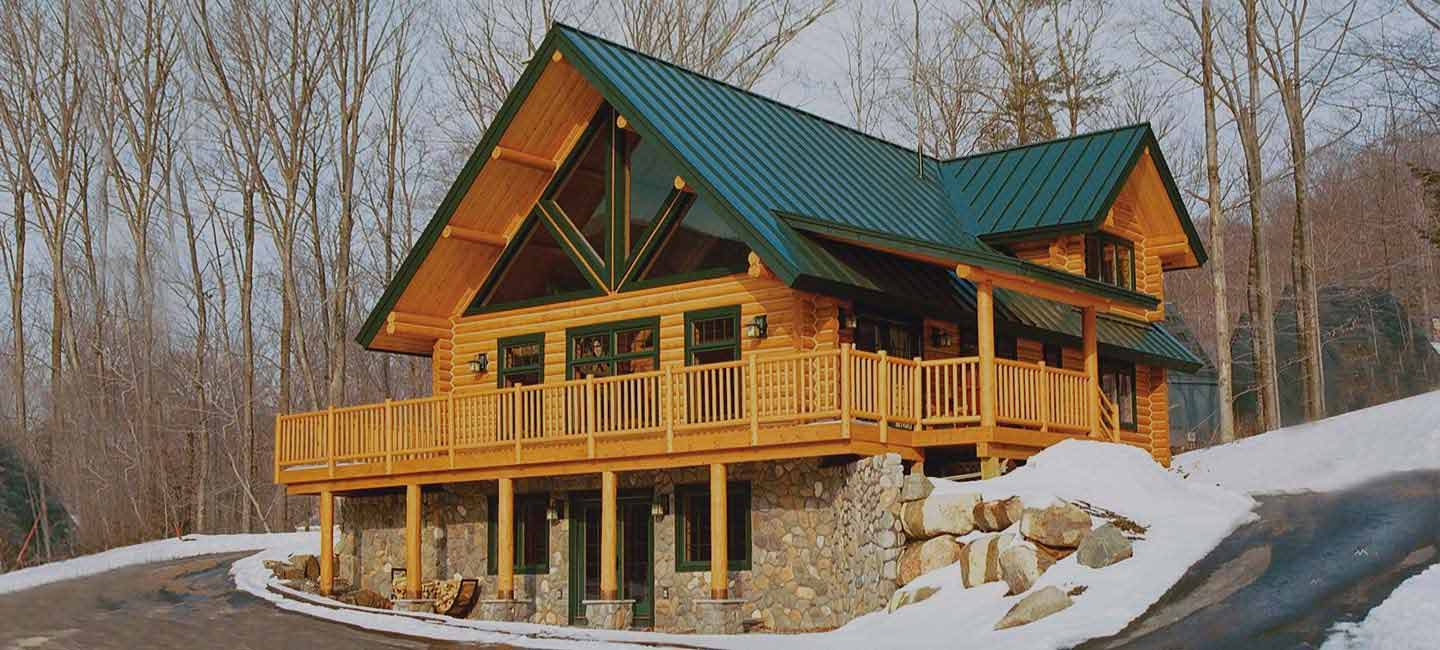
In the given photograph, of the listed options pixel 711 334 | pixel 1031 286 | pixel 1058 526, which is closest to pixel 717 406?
pixel 711 334

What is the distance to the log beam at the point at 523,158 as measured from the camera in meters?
24.0

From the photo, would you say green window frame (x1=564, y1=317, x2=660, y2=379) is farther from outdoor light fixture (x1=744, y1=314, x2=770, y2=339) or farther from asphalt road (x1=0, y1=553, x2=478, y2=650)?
asphalt road (x1=0, y1=553, x2=478, y2=650)

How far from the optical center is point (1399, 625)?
13.3m

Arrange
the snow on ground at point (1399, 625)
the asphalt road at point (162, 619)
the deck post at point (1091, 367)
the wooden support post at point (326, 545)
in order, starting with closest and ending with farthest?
the snow on ground at point (1399, 625), the asphalt road at point (162, 619), the deck post at point (1091, 367), the wooden support post at point (326, 545)

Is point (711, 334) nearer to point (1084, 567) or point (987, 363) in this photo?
point (987, 363)

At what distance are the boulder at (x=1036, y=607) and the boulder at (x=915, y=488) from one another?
3472mm

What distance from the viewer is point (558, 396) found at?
2269 cm

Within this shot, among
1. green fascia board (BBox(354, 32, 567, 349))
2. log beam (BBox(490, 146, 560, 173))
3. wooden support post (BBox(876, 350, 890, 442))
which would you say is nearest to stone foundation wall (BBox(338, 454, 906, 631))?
wooden support post (BBox(876, 350, 890, 442))

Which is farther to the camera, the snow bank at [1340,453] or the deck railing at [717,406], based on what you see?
the snow bank at [1340,453]

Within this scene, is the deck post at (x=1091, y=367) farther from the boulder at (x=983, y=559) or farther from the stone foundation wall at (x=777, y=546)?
the boulder at (x=983, y=559)

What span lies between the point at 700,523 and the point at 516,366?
4.70m

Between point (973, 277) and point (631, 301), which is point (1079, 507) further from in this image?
point (631, 301)

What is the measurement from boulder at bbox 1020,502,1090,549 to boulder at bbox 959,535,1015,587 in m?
0.26

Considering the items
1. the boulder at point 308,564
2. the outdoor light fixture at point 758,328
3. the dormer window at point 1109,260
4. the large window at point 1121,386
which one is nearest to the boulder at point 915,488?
the outdoor light fixture at point 758,328
